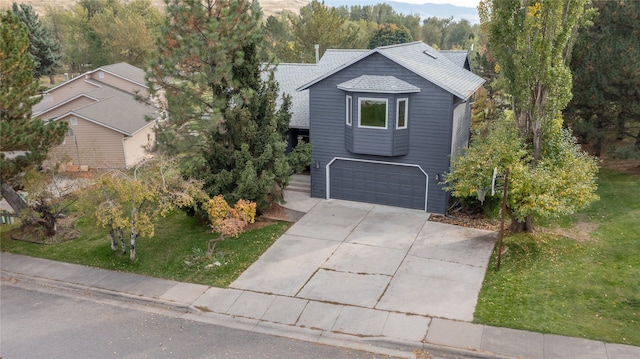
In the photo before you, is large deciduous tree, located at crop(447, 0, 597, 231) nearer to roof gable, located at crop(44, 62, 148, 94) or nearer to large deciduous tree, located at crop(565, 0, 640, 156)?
large deciduous tree, located at crop(565, 0, 640, 156)

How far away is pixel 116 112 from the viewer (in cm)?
3083

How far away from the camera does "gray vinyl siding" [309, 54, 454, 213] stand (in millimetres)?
19828

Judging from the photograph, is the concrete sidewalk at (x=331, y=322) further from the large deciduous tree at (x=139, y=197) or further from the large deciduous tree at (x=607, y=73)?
the large deciduous tree at (x=607, y=73)

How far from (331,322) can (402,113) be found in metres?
10.0

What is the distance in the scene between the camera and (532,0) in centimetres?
1585

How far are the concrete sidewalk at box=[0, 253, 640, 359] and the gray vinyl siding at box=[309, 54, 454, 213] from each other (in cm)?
870

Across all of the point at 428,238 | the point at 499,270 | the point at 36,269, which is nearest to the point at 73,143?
the point at 36,269

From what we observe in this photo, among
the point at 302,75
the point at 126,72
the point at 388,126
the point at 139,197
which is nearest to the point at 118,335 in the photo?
the point at 139,197

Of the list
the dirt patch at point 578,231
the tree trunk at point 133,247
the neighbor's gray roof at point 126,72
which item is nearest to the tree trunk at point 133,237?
the tree trunk at point 133,247

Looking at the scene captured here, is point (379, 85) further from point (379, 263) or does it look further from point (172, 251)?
point (172, 251)

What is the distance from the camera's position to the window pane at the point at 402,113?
19952mm

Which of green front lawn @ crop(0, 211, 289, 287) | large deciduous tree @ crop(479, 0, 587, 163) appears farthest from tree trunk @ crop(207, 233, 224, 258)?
large deciduous tree @ crop(479, 0, 587, 163)

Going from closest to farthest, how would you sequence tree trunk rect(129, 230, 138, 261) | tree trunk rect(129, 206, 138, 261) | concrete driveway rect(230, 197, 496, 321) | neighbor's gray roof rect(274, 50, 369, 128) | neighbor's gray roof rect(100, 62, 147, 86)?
concrete driveway rect(230, 197, 496, 321)
tree trunk rect(129, 206, 138, 261)
tree trunk rect(129, 230, 138, 261)
neighbor's gray roof rect(274, 50, 369, 128)
neighbor's gray roof rect(100, 62, 147, 86)

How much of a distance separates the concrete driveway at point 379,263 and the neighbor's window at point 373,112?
12.9 ft
